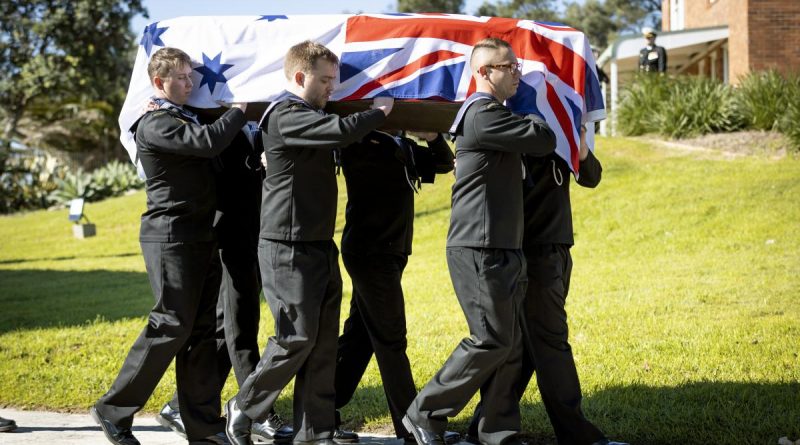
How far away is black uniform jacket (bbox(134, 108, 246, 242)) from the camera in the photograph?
4.49 m

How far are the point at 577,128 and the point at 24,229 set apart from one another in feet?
64.1

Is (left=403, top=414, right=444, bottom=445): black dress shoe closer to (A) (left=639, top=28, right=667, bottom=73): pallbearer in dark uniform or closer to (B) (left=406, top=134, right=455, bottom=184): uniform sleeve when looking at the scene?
(B) (left=406, top=134, right=455, bottom=184): uniform sleeve

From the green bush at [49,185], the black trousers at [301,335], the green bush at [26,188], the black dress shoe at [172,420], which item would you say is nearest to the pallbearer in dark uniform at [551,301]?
the black trousers at [301,335]

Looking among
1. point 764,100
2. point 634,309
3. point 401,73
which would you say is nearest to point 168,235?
point 401,73

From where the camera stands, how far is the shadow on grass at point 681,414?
471 cm

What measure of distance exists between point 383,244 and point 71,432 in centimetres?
224

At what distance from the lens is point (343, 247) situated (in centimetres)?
483

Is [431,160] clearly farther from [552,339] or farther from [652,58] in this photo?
[652,58]

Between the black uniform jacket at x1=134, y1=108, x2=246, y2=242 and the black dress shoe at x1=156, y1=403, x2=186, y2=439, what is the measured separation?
117 cm

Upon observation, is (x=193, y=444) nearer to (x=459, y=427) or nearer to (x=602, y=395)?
(x=459, y=427)

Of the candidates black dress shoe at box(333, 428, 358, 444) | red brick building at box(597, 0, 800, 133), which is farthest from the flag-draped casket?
red brick building at box(597, 0, 800, 133)

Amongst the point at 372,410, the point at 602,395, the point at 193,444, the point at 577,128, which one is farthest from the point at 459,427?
the point at 577,128

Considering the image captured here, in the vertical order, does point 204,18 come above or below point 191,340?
above

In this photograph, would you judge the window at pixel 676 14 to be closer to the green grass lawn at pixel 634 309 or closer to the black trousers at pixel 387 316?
the green grass lawn at pixel 634 309
